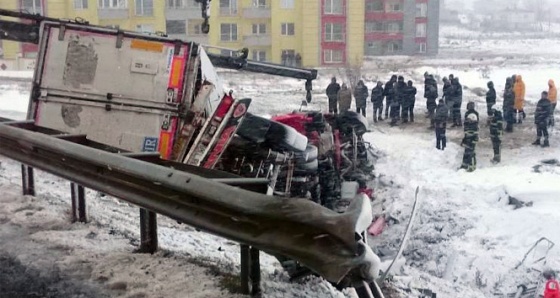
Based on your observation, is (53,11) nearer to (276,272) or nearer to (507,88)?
(507,88)

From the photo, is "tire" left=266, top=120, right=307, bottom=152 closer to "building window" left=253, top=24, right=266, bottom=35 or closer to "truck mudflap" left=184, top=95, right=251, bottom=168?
"truck mudflap" left=184, top=95, right=251, bottom=168

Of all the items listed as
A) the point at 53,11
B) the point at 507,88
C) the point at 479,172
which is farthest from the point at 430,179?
the point at 53,11

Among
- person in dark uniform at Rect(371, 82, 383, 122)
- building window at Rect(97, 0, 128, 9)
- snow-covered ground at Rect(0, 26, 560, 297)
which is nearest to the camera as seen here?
snow-covered ground at Rect(0, 26, 560, 297)

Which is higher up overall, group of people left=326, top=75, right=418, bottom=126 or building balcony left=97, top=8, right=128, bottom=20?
building balcony left=97, top=8, right=128, bottom=20

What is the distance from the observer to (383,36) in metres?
62.0

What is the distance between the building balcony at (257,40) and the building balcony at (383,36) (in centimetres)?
1562

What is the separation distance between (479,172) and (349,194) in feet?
13.0

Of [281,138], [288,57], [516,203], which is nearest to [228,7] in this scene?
[288,57]

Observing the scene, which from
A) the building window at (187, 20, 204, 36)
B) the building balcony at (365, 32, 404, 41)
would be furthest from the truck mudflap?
the building balcony at (365, 32, 404, 41)

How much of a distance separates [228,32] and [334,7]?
818cm

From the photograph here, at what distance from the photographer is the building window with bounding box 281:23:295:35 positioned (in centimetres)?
4898

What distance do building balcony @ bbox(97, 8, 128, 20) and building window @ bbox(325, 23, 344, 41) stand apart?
14.8 metres

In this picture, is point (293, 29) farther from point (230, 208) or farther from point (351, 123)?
point (230, 208)

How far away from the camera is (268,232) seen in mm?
3529
